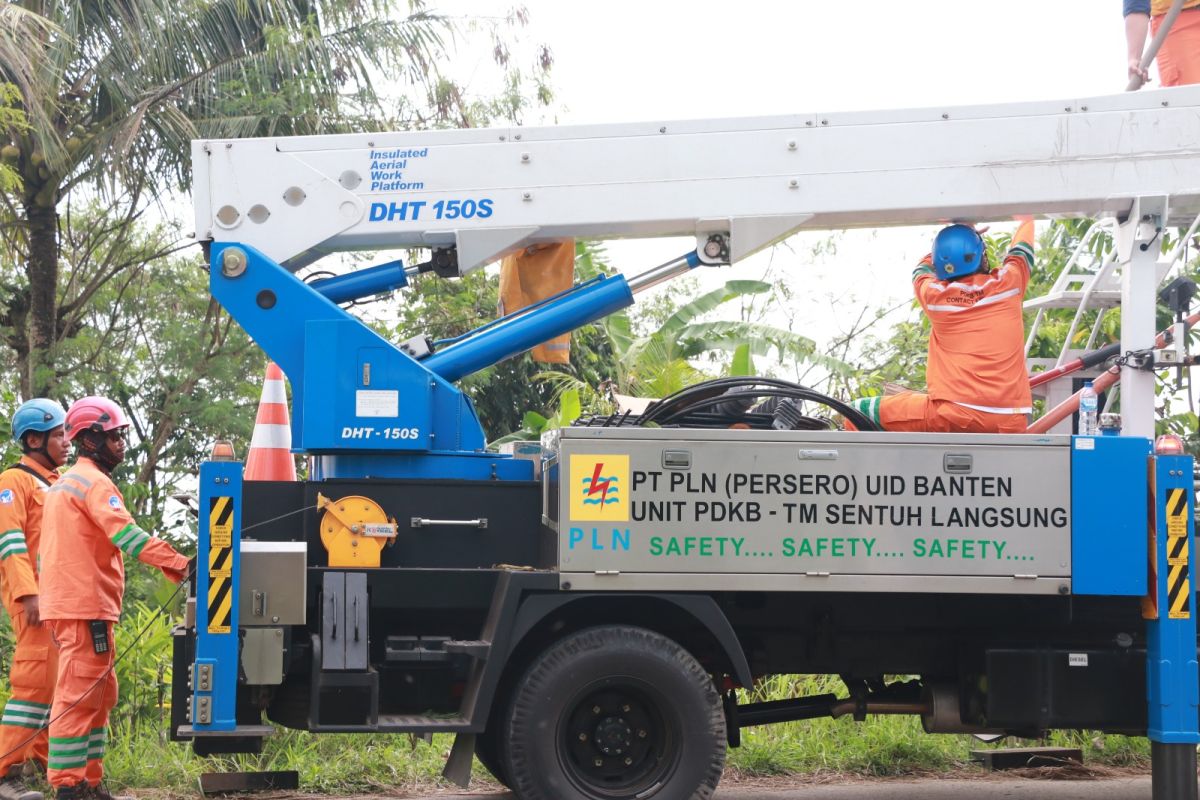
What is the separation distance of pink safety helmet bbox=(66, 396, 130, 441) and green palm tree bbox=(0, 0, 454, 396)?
7.35m

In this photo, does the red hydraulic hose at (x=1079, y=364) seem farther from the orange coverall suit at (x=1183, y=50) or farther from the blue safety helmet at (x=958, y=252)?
the orange coverall suit at (x=1183, y=50)

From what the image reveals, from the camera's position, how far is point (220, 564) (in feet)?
18.0

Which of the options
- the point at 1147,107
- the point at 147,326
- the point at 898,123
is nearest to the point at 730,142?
the point at 898,123

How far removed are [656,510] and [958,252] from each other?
6.35ft

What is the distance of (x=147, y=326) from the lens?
1781 cm

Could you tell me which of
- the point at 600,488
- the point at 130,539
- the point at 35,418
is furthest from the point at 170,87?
the point at 600,488

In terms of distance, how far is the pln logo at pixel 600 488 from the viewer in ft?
18.4

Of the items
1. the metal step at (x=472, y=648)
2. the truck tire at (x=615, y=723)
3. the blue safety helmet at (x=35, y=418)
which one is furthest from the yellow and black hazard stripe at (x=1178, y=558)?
the blue safety helmet at (x=35, y=418)

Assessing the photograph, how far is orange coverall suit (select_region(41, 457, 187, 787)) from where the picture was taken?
615 cm

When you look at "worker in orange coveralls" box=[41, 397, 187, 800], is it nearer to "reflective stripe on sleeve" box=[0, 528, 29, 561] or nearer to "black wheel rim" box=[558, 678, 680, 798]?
"reflective stripe on sleeve" box=[0, 528, 29, 561]

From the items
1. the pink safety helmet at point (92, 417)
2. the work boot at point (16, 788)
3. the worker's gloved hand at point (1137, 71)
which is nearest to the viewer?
the work boot at point (16, 788)

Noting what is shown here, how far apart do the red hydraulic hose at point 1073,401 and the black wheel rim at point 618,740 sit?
235 centimetres

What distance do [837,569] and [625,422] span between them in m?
1.22

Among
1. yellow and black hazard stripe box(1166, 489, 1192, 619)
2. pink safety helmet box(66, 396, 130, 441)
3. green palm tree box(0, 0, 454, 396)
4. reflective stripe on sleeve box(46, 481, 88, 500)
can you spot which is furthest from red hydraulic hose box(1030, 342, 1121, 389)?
green palm tree box(0, 0, 454, 396)
